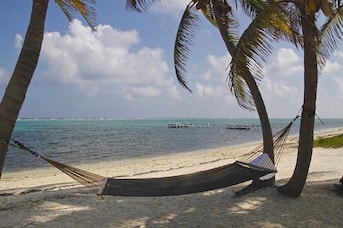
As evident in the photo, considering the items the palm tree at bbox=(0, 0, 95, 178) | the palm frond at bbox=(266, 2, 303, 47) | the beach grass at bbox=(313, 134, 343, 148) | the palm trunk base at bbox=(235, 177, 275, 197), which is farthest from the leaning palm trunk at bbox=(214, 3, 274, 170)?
the beach grass at bbox=(313, 134, 343, 148)

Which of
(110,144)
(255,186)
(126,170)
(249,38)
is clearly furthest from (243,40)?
(110,144)

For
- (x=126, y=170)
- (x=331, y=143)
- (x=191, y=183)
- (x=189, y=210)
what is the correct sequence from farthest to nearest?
(x=331, y=143) → (x=126, y=170) → (x=189, y=210) → (x=191, y=183)

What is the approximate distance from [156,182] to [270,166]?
1.39 m

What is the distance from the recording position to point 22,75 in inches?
127

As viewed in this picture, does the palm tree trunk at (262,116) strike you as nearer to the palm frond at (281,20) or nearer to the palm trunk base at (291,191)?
the palm trunk base at (291,191)

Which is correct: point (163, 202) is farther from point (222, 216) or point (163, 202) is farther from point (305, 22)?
point (305, 22)

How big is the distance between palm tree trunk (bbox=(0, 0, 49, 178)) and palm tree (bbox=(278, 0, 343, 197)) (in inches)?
106

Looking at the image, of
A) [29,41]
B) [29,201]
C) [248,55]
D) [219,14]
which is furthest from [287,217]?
[29,201]

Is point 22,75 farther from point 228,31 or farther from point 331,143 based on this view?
point 331,143

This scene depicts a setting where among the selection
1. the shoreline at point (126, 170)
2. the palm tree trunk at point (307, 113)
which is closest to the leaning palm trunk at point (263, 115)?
the palm tree trunk at point (307, 113)

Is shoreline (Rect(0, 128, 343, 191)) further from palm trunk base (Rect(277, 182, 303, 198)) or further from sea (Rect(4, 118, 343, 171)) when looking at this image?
palm trunk base (Rect(277, 182, 303, 198))

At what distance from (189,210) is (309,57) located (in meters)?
2.54

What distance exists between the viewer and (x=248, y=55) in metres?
3.50

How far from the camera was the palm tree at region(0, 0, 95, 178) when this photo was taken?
3.15 m
